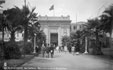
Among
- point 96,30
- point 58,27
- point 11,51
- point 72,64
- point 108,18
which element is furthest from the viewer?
point 58,27

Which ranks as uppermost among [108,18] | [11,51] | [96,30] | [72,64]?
[108,18]

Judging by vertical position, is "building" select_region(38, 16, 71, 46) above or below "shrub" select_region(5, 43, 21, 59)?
above

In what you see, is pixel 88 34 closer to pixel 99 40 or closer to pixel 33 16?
pixel 99 40

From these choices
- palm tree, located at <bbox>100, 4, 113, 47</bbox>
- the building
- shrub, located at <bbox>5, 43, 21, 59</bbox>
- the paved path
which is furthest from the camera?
the building

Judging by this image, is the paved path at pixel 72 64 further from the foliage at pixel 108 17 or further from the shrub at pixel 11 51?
the foliage at pixel 108 17

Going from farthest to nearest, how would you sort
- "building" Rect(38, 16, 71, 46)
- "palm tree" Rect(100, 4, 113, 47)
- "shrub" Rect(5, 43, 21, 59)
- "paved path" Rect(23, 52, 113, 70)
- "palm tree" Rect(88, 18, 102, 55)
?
"building" Rect(38, 16, 71, 46)
"palm tree" Rect(88, 18, 102, 55)
"palm tree" Rect(100, 4, 113, 47)
"shrub" Rect(5, 43, 21, 59)
"paved path" Rect(23, 52, 113, 70)

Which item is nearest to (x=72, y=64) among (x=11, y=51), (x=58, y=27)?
(x=11, y=51)

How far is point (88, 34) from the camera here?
1103 inches

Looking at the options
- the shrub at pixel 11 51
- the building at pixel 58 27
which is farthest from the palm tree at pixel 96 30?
the building at pixel 58 27

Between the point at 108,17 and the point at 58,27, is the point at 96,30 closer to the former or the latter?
the point at 108,17

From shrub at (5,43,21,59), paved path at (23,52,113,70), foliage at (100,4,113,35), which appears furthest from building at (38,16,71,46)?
paved path at (23,52,113,70)

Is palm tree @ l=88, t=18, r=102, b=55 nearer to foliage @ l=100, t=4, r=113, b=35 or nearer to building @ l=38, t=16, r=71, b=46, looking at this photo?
foliage @ l=100, t=4, r=113, b=35

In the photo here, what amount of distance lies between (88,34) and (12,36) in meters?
11.1

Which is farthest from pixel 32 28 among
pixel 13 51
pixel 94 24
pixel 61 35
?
pixel 61 35
